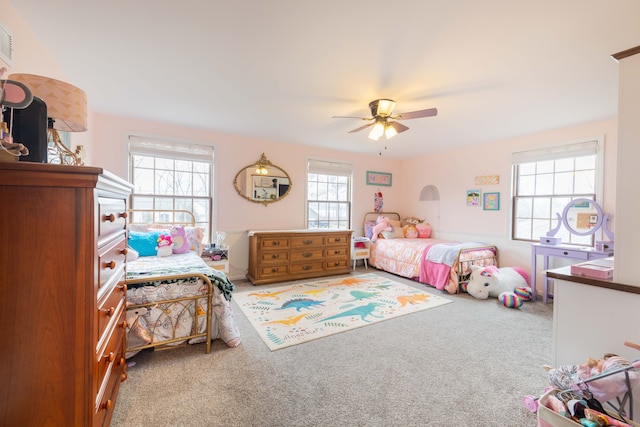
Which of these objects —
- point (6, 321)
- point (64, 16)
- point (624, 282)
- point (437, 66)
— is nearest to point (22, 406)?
point (6, 321)

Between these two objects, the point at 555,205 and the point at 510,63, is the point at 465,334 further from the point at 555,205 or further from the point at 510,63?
the point at 555,205

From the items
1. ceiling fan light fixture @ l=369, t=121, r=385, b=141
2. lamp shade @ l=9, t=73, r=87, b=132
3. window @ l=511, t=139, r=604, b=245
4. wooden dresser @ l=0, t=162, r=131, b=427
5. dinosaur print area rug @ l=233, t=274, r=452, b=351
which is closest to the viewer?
wooden dresser @ l=0, t=162, r=131, b=427

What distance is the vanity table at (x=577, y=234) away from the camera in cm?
319

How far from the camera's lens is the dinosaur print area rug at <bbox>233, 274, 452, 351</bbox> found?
8.68 ft

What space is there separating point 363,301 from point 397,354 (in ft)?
4.06

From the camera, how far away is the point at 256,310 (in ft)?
10.4

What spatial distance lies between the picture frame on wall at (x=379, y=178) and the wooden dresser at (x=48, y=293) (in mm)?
5219

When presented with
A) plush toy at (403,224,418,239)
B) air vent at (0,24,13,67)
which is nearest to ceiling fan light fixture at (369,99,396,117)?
air vent at (0,24,13,67)

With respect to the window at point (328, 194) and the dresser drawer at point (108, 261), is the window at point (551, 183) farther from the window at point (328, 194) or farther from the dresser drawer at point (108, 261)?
the dresser drawer at point (108, 261)

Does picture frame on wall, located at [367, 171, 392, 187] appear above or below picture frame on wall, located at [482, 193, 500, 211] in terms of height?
above

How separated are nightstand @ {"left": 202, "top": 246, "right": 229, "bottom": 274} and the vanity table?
4251mm

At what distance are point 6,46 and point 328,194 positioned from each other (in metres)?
4.44

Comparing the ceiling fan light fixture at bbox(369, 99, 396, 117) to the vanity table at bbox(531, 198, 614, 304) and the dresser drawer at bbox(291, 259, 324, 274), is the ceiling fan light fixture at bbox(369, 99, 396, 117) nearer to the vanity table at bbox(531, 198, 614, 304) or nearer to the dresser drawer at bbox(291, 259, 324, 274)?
the dresser drawer at bbox(291, 259, 324, 274)

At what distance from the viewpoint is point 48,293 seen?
90 centimetres
